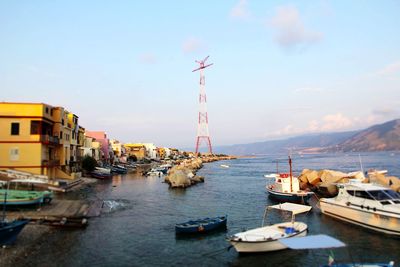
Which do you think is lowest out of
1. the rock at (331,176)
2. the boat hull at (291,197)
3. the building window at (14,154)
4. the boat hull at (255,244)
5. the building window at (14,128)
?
the boat hull at (255,244)

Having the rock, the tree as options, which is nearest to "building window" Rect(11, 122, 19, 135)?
the tree

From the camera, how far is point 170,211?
114 ft

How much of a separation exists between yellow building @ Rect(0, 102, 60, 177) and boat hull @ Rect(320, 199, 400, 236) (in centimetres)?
3572

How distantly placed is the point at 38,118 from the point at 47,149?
5.32 meters

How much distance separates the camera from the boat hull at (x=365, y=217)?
76.4ft

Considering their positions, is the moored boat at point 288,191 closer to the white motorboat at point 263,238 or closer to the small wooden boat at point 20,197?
the white motorboat at point 263,238

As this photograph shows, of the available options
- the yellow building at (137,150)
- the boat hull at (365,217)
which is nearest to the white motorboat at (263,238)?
the boat hull at (365,217)

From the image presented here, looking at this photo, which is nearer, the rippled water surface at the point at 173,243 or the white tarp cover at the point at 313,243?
the white tarp cover at the point at 313,243

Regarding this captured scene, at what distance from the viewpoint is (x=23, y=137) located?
43188 mm

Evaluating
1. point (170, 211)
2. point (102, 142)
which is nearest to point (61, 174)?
point (170, 211)

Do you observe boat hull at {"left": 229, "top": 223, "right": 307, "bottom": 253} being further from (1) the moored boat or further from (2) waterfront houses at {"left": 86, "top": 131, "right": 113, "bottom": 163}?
(2) waterfront houses at {"left": 86, "top": 131, "right": 113, "bottom": 163}

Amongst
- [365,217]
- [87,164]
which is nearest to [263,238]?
[365,217]

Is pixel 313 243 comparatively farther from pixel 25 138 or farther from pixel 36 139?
pixel 25 138

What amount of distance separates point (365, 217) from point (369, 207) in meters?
0.85
